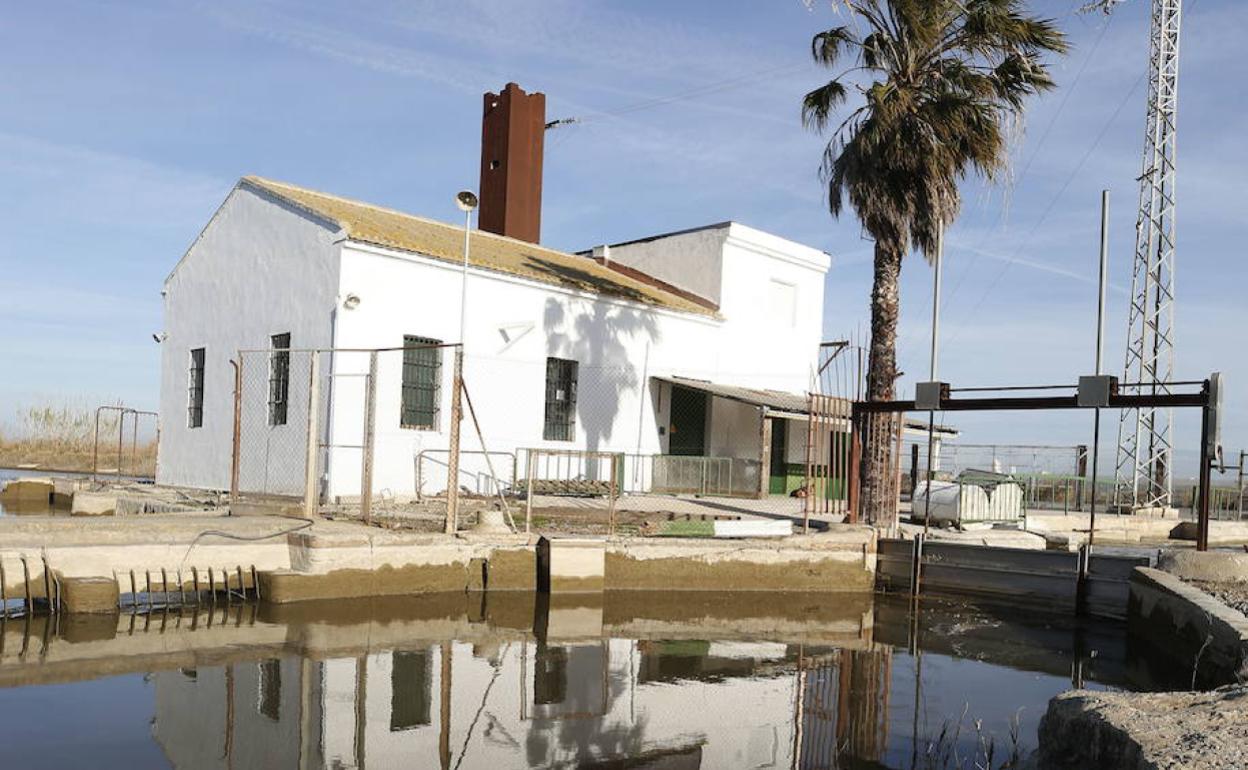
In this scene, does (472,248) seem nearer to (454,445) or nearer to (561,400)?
(561,400)

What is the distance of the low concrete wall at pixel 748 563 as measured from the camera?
13.5 m

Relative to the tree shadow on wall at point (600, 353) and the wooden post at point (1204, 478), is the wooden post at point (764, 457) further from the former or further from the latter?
the wooden post at point (1204, 478)

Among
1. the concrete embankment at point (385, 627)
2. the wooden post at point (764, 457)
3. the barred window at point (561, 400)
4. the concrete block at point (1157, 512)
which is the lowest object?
the concrete embankment at point (385, 627)

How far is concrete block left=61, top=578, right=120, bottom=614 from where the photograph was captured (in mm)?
10422

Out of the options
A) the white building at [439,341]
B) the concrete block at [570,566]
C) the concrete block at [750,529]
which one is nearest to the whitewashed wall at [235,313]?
the white building at [439,341]

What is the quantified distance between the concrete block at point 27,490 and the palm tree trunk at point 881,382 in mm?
17102

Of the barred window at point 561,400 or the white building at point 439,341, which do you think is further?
the barred window at point 561,400

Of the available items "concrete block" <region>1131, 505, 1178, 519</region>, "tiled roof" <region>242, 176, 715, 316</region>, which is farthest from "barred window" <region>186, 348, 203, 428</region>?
"concrete block" <region>1131, 505, 1178, 519</region>

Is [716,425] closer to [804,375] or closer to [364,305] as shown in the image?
[804,375]

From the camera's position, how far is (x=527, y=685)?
28.9 feet

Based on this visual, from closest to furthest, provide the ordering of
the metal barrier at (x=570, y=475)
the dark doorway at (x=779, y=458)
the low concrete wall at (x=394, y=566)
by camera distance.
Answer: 1. the low concrete wall at (x=394, y=566)
2. the metal barrier at (x=570, y=475)
3. the dark doorway at (x=779, y=458)

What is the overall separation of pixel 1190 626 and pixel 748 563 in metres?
5.48

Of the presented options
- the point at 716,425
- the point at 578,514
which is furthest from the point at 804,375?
the point at 578,514

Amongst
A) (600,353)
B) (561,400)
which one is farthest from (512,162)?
(561,400)
